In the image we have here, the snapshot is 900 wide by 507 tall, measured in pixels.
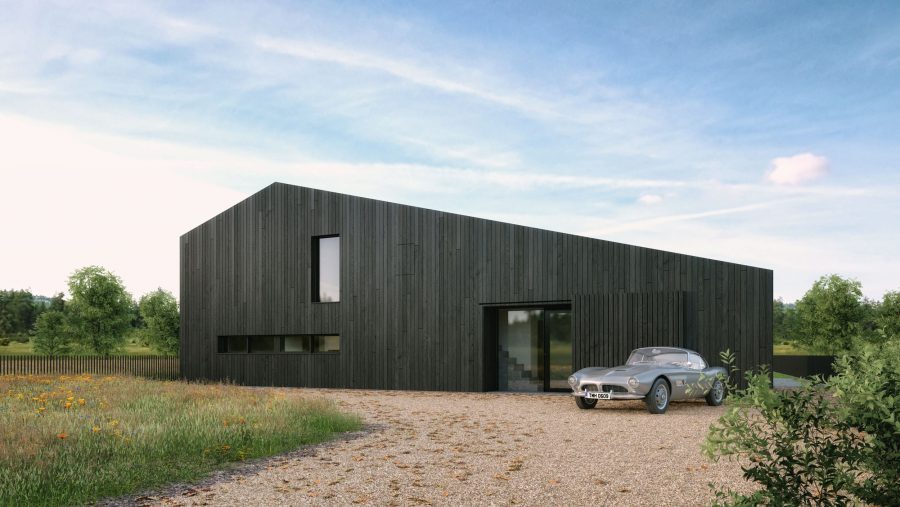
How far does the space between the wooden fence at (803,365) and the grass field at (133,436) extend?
26.5 meters

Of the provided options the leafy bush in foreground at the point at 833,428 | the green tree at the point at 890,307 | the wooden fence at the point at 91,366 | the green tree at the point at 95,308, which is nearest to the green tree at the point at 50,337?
the green tree at the point at 95,308

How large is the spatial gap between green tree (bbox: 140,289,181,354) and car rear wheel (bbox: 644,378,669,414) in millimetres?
49327

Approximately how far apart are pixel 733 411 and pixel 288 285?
21.2 m

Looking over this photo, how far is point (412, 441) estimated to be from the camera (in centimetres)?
1041

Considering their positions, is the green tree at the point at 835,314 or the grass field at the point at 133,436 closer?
the grass field at the point at 133,436

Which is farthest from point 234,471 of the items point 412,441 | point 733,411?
point 733,411

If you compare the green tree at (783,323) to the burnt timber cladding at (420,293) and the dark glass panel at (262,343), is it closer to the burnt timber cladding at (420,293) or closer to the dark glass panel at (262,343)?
the burnt timber cladding at (420,293)

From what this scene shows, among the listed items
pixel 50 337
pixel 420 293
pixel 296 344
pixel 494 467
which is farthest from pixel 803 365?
pixel 50 337

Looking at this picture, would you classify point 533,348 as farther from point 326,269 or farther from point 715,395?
point 326,269

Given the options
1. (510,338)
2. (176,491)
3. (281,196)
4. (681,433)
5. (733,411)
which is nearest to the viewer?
(733,411)

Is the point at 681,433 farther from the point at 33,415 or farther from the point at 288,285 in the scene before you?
the point at 288,285

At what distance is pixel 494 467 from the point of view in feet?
27.5

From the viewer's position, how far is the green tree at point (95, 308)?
47.5 meters

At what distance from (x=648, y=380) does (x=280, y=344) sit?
1411 centimetres
